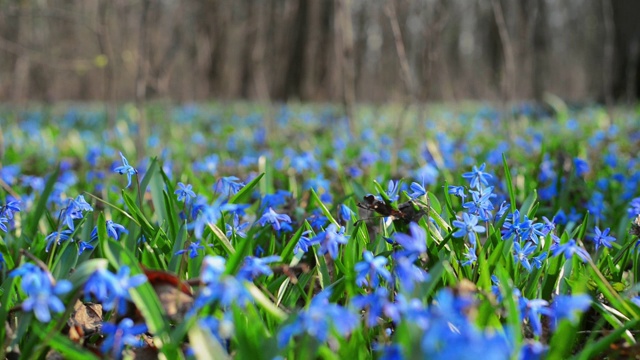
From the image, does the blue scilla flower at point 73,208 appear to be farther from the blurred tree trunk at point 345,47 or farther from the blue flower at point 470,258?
the blurred tree trunk at point 345,47

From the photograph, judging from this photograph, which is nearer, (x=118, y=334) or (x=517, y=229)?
(x=118, y=334)

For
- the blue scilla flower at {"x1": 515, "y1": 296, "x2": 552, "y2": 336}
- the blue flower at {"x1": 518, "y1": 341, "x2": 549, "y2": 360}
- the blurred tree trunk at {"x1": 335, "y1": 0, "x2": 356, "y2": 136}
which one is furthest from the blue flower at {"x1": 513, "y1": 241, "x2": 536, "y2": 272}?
the blurred tree trunk at {"x1": 335, "y1": 0, "x2": 356, "y2": 136}

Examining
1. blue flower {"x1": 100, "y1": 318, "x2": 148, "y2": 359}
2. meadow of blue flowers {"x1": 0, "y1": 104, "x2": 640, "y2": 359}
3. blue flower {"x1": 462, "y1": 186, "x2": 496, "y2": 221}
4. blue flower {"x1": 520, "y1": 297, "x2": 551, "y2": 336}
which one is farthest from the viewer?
blue flower {"x1": 462, "y1": 186, "x2": 496, "y2": 221}

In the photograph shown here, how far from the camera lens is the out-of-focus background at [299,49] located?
4.77 meters

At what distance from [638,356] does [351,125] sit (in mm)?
4752

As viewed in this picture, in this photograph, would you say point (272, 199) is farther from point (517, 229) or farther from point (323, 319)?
point (323, 319)

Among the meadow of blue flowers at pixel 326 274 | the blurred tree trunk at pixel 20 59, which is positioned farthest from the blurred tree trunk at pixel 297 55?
the meadow of blue flowers at pixel 326 274

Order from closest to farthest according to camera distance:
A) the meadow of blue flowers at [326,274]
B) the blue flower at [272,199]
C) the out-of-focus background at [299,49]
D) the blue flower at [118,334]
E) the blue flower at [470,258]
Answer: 1. the meadow of blue flowers at [326,274]
2. the blue flower at [118,334]
3. the blue flower at [470,258]
4. the blue flower at [272,199]
5. the out-of-focus background at [299,49]

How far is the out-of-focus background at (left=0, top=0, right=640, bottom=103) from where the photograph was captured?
15.6 ft

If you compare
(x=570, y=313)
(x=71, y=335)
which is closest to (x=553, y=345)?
(x=570, y=313)

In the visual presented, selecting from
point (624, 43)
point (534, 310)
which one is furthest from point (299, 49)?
point (534, 310)

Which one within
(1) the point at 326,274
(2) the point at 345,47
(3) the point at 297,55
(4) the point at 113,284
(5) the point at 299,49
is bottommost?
(3) the point at 297,55

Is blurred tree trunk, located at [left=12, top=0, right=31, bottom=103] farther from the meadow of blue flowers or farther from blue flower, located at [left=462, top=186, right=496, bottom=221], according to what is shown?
blue flower, located at [left=462, top=186, right=496, bottom=221]

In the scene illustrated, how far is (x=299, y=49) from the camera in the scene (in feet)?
49.6
